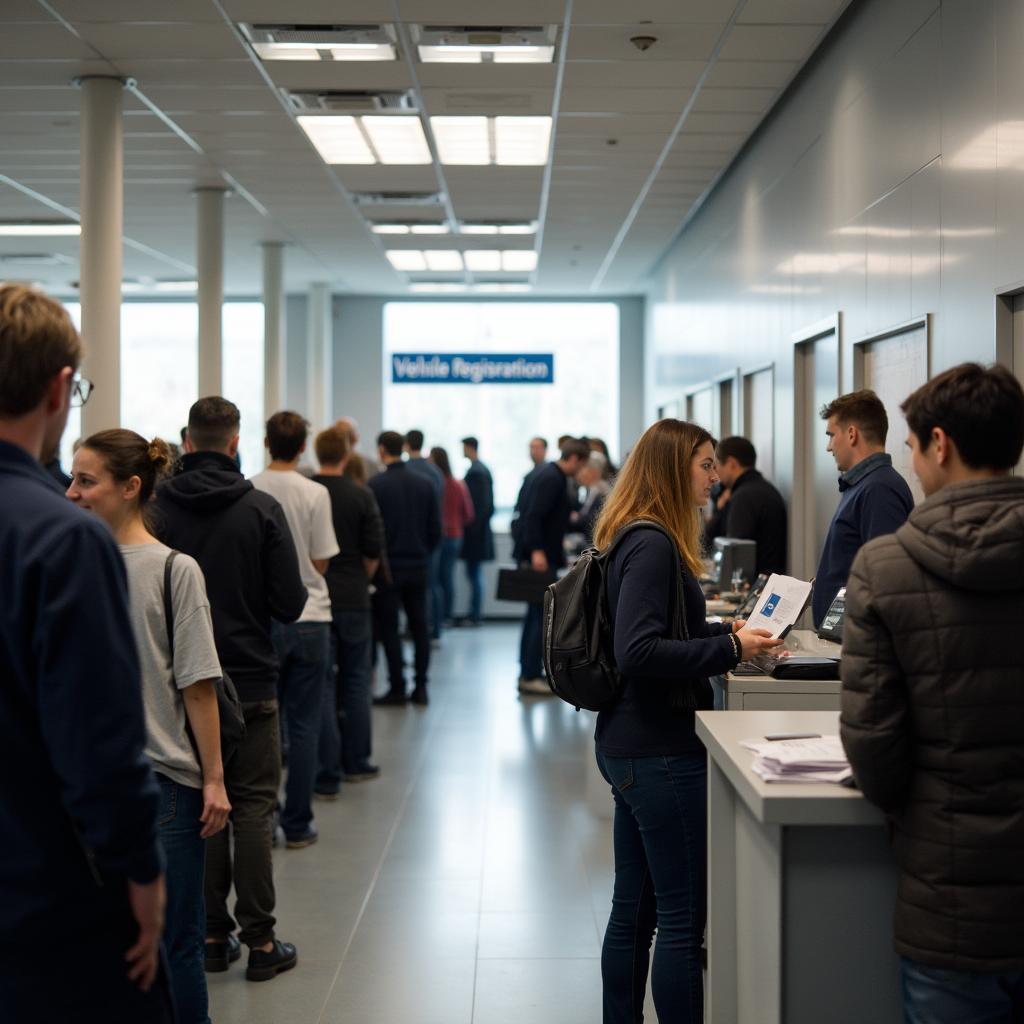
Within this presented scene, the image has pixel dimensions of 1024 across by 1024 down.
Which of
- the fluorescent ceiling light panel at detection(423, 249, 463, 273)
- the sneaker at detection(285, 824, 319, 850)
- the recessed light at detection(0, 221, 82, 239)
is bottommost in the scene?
the sneaker at detection(285, 824, 319, 850)

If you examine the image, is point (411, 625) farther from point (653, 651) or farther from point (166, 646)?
point (653, 651)

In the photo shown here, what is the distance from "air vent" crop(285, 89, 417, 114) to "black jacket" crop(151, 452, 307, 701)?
3527 mm

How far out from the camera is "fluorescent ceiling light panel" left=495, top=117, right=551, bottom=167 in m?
7.05

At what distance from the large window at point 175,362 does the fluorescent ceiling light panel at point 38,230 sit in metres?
4.46

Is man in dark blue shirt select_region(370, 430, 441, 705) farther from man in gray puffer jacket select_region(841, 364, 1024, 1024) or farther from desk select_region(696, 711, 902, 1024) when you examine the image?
man in gray puffer jacket select_region(841, 364, 1024, 1024)

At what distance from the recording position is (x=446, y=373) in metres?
14.5

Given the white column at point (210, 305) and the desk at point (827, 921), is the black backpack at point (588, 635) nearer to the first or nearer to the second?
the desk at point (827, 921)

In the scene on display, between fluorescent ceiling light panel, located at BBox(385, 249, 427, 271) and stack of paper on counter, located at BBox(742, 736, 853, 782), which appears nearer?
stack of paper on counter, located at BBox(742, 736, 853, 782)

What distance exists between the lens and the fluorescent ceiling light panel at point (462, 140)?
7.03 meters

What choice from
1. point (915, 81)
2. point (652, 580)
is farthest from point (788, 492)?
point (652, 580)

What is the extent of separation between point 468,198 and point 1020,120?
6096 millimetres

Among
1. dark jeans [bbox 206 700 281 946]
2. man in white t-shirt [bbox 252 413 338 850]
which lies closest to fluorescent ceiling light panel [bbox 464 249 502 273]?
man in white t-shirt [bbox 252 413 338 850]

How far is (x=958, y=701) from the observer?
1.79 meters

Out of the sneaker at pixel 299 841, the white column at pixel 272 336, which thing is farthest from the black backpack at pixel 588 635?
the white column at pixel 272 336
